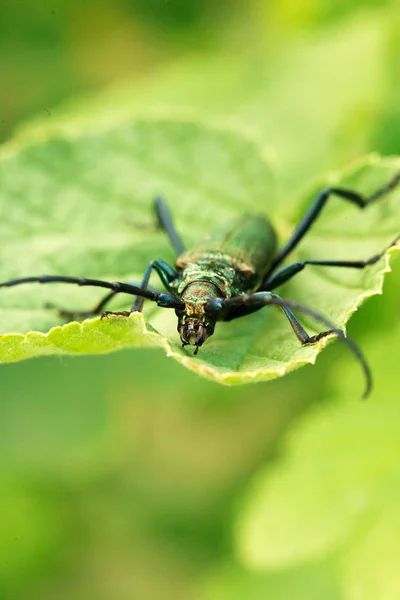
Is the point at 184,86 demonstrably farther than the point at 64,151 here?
Yes

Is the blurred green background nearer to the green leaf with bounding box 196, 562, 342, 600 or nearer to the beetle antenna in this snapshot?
the green leaf with bounding box 196, 562, 342, 600

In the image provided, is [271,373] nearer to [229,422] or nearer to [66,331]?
[66,331]

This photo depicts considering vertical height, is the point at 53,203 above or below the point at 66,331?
below

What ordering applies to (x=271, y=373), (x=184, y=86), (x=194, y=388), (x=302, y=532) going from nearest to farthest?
(x=271, y=373)
(x=302, y=532)
(x=194, y=388)
(x=184, y=86)

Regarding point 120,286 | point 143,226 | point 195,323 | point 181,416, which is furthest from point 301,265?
point 181,416

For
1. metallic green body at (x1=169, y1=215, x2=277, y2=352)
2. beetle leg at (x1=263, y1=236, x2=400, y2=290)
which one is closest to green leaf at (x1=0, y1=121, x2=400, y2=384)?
beetle leg at (x1=263, y1=236, x2=400, y2=290)

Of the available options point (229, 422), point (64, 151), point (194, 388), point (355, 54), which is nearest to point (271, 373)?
point (64, 151)

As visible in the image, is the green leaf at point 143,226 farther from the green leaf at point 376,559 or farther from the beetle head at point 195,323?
the green leaf at point 376,559
